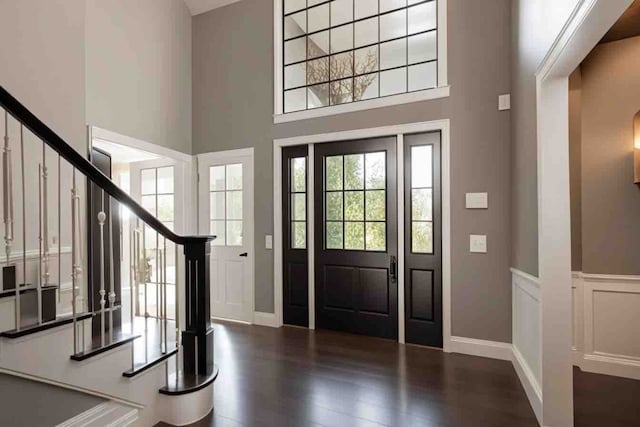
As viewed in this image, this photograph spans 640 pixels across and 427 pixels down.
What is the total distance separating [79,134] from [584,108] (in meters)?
4.30

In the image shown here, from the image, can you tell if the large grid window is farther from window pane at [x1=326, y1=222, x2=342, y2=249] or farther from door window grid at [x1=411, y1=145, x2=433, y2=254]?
window pane at [x1=326, y1=222, x2=342, y2=249]

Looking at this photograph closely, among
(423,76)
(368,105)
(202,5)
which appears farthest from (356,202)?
(202,5)

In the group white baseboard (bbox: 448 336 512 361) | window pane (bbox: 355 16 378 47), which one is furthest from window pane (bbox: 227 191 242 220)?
white baseboard (bbox: 448 336 512 361)

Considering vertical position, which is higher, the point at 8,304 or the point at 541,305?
the point at 8,304

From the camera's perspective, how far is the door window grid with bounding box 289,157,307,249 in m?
4.18

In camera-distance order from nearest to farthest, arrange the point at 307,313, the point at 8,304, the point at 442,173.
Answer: the point at 8,304
the point at 442,173
the point at 307,313

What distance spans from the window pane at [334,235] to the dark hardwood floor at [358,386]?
1.03 meters

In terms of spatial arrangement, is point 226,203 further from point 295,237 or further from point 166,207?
point 295,237

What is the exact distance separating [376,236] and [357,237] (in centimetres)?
22

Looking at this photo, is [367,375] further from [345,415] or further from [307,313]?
[307,313]

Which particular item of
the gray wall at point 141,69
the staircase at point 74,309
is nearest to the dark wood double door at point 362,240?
the gray wall at point 141,69

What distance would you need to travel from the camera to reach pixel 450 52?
340cm

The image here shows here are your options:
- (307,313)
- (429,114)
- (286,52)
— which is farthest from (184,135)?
(429,114)

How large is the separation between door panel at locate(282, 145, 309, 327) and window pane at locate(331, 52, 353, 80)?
0.96 m
